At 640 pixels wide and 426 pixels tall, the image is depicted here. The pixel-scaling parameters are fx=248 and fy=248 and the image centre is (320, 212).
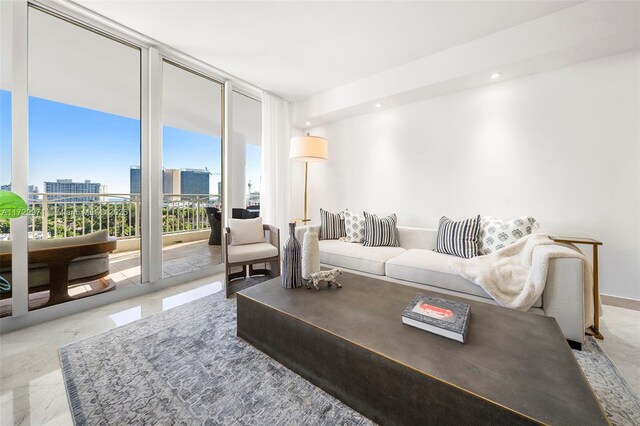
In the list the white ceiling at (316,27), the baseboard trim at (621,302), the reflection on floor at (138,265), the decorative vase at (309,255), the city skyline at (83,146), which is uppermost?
the white ceiling at (316,27)

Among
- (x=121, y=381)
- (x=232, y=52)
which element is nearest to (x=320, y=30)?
(x=232, y=52)

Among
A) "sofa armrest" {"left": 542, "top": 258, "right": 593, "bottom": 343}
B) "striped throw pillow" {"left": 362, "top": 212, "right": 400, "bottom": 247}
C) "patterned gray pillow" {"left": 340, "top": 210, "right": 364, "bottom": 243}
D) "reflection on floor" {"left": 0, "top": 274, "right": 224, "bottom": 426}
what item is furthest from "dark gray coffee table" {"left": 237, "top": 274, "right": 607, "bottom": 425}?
"patterned gray pillow" {"left": 340, "top": 210, "right": 364, "bottom": 243}

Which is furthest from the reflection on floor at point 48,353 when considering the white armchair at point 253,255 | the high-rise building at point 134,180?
the high-rise building at point 134,180

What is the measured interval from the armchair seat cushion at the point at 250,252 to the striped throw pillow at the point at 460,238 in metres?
1.81

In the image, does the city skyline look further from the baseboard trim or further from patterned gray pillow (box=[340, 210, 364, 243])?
the baseboard trim

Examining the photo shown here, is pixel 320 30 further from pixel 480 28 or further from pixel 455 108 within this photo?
pixel 455 108

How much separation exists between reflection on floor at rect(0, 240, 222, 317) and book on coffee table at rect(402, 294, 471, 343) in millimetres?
2784

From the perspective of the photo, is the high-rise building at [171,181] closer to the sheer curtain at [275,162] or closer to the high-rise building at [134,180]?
the high-rise building at [134,180]

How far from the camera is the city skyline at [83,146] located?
2039 mm

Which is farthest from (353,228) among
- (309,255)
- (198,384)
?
(198,384)

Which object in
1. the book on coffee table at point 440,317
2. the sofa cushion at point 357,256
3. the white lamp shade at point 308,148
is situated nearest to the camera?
the book on coffee table at point 440,317

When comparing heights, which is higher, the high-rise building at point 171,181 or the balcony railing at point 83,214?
the high-rise building at point 171,181

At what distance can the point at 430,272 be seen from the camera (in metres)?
2.12

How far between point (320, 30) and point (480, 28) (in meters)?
1.51
